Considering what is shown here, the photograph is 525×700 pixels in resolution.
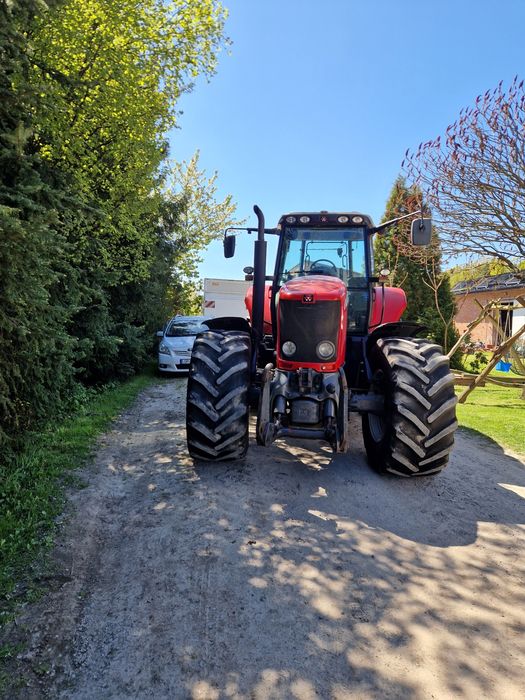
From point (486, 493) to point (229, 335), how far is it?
9.25 ft

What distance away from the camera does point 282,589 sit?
246cm

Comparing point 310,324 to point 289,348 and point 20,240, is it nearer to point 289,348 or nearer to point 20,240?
point 289,348

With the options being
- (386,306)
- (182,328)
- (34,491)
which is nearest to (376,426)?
(386,306)

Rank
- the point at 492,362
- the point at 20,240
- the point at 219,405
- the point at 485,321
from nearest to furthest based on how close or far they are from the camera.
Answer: the point at 20,240
the point at 219,405
the point at 492,362
the point at 485,321

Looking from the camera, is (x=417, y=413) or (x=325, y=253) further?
(x=325, y=253)

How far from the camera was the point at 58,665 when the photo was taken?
1.92 metres

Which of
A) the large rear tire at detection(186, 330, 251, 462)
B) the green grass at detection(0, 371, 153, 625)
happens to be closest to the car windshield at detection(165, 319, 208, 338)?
the green grass at detection(0, 371, 153, 625)

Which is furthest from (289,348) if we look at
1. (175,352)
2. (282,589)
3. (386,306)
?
(175,352)

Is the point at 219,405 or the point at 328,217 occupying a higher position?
the point at 328,217

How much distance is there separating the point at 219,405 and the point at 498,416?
5.68 meters

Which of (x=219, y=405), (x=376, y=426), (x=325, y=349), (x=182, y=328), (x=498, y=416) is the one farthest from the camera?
(x=182, y=328)

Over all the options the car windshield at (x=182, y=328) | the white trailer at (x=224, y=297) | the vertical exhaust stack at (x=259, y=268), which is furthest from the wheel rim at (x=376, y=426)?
the white trailer at (x=224, y=297)

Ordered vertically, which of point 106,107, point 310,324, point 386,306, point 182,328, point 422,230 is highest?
point 106,107

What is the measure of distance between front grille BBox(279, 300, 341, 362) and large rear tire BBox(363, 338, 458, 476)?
627 millimetres
